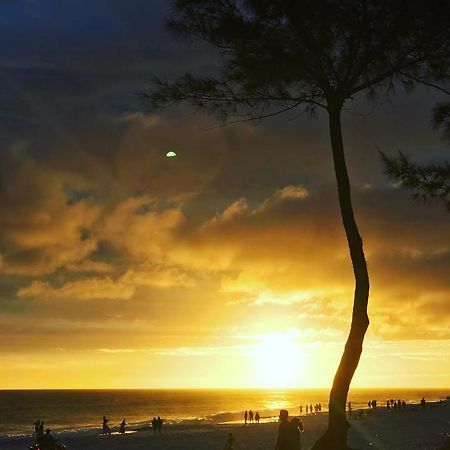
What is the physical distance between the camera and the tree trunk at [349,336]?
38.1 feet

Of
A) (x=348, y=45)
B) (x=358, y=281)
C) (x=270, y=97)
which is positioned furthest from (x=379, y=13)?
(x=358, y=281)

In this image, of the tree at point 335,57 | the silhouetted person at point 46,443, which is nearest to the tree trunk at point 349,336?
the tree at point 335,57

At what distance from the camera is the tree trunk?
1162 centimetres

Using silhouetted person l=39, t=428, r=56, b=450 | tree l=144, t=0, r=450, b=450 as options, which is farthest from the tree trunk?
silhouetted person l=39, t=428, r=56, b=450

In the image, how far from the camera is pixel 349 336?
39.3 ft

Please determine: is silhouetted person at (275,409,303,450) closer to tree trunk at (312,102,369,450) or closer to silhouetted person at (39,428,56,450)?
tree trunk at (312,102,369,450)

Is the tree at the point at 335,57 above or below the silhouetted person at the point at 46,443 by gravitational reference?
above

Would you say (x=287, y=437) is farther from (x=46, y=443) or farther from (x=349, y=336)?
(x=46, y=443)

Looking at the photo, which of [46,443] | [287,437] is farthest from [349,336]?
[46,443]

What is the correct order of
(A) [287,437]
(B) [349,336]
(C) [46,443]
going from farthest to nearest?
(C) [46,443]
(A) [287,437]
(B) [349,336]

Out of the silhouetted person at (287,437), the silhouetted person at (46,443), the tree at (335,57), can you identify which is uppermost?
the tree at (335,57)

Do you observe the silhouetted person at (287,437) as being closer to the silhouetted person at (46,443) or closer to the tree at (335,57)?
the tree at (335,57)

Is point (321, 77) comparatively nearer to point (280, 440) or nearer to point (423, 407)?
point (280, 440)

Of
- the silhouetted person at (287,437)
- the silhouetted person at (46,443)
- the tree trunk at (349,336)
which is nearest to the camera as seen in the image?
the tree trunk at (349,336)
